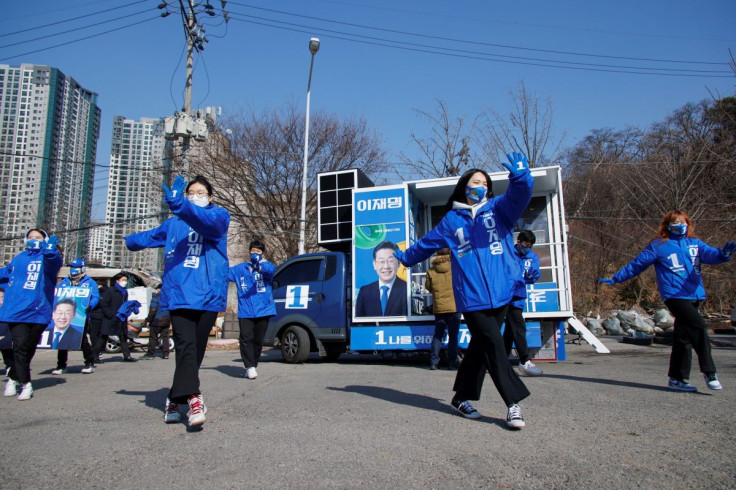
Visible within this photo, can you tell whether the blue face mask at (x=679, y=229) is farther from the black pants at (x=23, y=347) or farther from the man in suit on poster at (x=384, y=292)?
the black pants at (x=23, y=347)

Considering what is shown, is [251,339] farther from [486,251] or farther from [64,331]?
[486,251]

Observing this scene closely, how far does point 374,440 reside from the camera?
3.16 m

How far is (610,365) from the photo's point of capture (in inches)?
297

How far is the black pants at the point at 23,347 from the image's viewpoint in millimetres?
5434

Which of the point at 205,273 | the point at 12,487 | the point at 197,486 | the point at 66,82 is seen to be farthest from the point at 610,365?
the point at 66,82

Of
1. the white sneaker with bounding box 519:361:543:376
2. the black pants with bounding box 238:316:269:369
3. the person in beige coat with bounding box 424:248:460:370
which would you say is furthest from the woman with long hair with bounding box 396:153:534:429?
the black pants with bounding box 238:316:269:369

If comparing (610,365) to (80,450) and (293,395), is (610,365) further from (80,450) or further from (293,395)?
(80,450)

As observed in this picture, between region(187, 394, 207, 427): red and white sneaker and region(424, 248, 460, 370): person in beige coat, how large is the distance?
4430mm

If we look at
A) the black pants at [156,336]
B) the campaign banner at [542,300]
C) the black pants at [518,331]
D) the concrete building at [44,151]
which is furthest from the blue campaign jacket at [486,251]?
the concrete building at [44,151]

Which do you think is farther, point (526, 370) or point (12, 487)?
point (526, 370)

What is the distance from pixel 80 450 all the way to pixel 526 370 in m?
5.27

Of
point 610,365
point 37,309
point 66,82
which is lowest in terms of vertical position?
point 610,365

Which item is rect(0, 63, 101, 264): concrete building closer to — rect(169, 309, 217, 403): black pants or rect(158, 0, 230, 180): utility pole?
rect(158, 0, 230, 180): utility pole

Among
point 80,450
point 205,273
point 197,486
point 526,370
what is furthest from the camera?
point 526,370
